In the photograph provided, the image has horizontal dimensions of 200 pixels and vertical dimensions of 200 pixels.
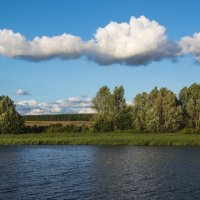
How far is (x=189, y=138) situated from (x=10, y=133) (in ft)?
169

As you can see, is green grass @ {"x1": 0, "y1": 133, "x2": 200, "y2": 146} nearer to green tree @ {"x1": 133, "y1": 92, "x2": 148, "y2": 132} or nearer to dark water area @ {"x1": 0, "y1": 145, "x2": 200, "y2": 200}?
green tree @ {"x1": 133, "y1": 92, "x2": 148, "y2": 132}

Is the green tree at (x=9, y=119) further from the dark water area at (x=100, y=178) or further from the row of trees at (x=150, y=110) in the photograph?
the dark water area at (x=100, y=178)

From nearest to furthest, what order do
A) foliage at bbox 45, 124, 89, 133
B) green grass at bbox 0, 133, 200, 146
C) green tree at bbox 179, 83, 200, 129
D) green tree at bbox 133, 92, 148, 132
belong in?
green grass at bbox 0, 133, 200, 146
green tree at bbox 133, 92, 148, 132
green tree at bbox 179, 83, 200, 129
foliage at bbox 45, 124, 89, 133

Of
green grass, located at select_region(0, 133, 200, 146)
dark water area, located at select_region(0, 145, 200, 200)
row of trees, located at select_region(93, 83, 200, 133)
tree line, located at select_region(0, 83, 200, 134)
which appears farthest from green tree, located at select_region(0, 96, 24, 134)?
dark water area, located at select_region(0, 145, 200, 200)

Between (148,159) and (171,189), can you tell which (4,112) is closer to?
(148,159)

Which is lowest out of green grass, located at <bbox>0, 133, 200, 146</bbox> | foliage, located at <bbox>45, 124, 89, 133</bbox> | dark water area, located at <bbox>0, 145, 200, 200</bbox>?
dark water area, located at <bbox>0, 145, 200, 200</bbox>

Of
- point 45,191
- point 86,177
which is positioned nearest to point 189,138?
point 86,177

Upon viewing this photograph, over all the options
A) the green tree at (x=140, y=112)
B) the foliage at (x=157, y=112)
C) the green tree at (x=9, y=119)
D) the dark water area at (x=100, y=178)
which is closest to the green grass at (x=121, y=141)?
the foliage at (x=157, y=112)

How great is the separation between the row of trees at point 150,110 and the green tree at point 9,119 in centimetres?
2097

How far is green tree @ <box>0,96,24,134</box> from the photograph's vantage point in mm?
113438

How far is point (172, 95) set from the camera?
11200 cm

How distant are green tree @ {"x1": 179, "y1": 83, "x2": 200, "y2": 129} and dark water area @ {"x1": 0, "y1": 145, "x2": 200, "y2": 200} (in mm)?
56798

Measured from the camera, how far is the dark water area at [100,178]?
1238 inches

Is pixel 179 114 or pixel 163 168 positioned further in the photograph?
pixel 179 114
